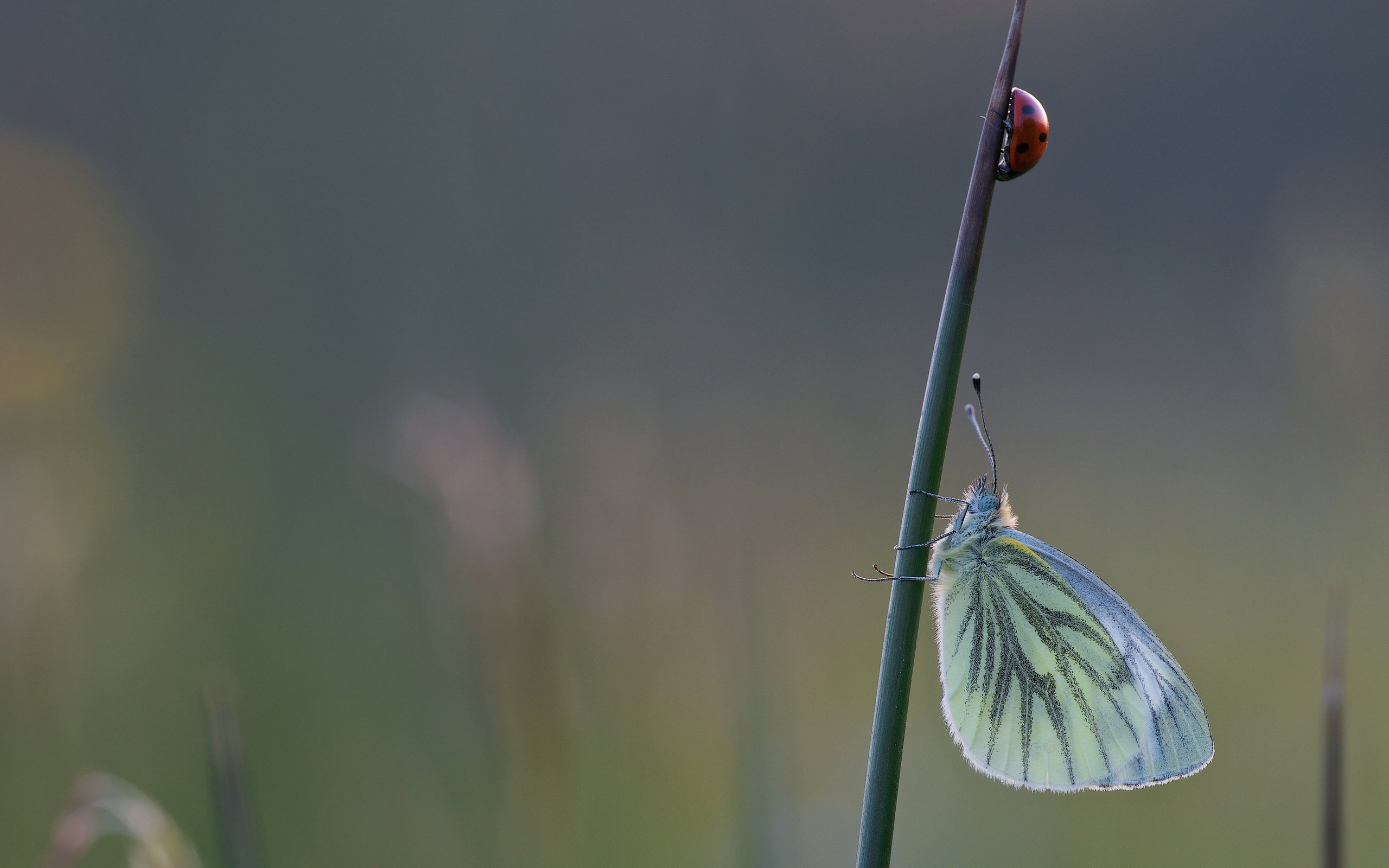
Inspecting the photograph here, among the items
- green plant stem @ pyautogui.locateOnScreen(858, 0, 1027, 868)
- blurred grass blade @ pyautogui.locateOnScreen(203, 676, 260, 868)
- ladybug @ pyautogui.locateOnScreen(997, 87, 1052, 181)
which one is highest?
ladybug @ pyautogui.locateOnScreen(997, 87, 1052, 181)

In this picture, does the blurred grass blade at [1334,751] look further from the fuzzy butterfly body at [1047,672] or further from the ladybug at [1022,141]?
the fuzzy butterfly body at [1047,672]

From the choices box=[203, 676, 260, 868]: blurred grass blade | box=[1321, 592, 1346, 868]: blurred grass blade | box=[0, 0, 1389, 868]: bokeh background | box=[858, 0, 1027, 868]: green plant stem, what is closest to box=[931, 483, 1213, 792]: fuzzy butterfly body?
box=[0, 0, 1389, 868]: bokeh background

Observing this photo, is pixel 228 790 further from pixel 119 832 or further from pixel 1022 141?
pixel 1022 141

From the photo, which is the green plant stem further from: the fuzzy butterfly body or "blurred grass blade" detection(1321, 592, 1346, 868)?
the fuzzy butterfly body

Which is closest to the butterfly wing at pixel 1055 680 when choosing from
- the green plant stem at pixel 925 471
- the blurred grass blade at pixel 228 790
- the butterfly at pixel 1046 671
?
the butterfly at pixel 1046 671

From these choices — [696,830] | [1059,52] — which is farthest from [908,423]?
[1059,52]

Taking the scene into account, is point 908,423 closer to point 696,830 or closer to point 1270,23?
point 696,830

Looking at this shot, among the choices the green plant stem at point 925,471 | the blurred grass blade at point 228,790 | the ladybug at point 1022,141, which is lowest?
the blurred grass blade at point 228,790

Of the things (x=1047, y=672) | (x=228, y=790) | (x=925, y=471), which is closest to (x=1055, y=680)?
(x=1047, y=672)
